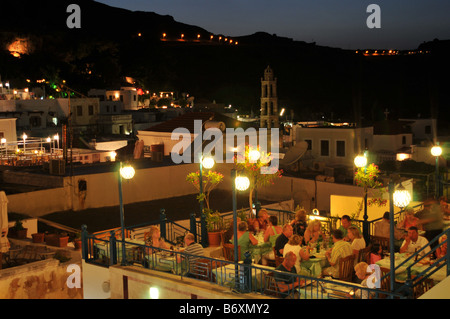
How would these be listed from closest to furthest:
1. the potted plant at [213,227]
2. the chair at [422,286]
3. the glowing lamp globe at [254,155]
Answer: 1. the chair at [422,286]
2. the potted plant at [213,227]
3. the glowing lamp globe at [254,155]

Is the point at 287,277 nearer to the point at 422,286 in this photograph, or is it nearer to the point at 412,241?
the point at 422,286

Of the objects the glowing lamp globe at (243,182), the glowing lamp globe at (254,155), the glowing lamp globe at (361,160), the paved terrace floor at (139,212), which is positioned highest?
the glowing lamp globe at (254,155)

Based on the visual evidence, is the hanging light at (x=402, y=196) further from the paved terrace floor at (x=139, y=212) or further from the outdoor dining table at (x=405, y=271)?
the paved terrace floor at (x=139, y=212)

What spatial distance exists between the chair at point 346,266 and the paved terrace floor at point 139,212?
9546mm

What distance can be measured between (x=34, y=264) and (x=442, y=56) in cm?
12494

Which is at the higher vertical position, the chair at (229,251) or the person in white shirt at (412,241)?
the person in white shirt at (412,241)

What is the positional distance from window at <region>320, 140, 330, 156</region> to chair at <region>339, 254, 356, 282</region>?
72.3 feet

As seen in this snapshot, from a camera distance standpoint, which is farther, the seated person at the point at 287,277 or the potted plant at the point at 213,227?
the potted plant at the point at 213,227

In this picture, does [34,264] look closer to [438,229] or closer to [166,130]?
[438,229]

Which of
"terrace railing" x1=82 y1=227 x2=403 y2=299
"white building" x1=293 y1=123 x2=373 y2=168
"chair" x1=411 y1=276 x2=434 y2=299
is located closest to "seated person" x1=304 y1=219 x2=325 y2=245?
"terrace railing" x1=82 y1=227 x2=403 y2=299

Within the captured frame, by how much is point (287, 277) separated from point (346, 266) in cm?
112

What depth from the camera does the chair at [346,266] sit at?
8.76 m

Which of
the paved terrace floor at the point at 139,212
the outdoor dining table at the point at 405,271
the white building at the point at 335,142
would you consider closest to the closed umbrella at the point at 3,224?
the paved terrace floor at the point at 139,212
